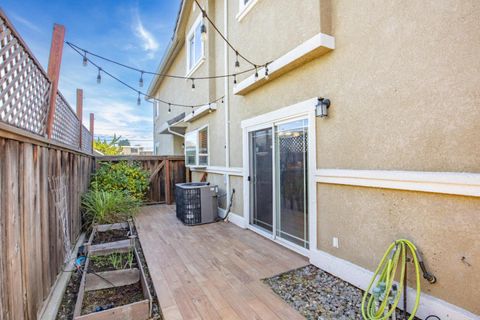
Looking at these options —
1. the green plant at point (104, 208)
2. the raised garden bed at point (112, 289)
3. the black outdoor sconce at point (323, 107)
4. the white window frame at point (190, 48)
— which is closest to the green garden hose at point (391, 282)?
the black outdoor sconce at point (323, 107)

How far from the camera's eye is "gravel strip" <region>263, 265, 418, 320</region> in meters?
2.51

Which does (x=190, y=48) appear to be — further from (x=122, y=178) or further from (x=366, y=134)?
(x=366, y=134)

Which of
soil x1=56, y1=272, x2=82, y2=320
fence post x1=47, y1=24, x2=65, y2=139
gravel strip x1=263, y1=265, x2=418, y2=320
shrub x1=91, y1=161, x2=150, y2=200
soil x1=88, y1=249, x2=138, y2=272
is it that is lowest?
soil x1=56, y1=272, x2=82, y2=320

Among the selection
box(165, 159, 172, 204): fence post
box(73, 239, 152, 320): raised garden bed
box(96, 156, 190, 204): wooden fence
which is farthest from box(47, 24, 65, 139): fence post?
box(165, 159, 172, 204): fence post

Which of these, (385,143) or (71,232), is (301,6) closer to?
(385,143)

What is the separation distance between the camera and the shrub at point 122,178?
279 inches

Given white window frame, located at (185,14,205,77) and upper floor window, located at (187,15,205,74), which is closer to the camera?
white window frame, located at (185,14,205,77)

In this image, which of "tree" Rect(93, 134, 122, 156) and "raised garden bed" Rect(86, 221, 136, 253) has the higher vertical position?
"tree" Rect(93, 134, 122, 156)

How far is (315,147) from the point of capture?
3531 millimetres

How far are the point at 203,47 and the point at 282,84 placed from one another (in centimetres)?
388

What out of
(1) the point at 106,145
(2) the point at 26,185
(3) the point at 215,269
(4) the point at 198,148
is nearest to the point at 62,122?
(2) the point at 26,185

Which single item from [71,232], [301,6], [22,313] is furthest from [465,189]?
[71,232]

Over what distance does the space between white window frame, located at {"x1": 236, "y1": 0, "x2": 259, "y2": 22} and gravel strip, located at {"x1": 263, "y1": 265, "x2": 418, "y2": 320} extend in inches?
188

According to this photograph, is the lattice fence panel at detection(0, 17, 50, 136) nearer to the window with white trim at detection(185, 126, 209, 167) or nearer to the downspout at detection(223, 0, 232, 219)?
the downspout at detection(223, 0, 232, 219)
